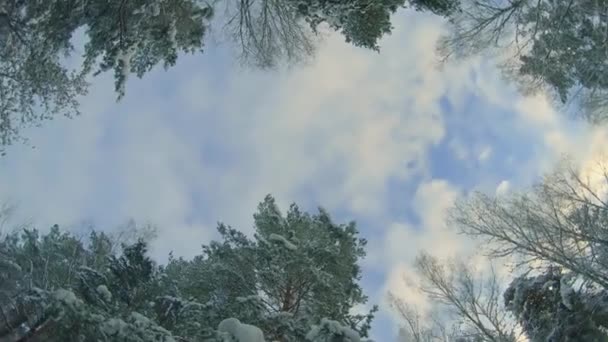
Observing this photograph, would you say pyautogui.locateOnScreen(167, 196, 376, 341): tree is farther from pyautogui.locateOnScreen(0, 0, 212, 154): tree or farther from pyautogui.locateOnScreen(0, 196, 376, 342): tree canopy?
pyautogui.locateOnScreen(0, 0, 212, 154): tree

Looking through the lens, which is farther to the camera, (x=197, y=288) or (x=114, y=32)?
(x=197, y=288)

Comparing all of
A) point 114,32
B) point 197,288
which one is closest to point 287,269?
point 197,288

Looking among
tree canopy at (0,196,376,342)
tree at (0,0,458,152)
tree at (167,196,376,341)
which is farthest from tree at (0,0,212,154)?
tree at (167,196,376,341)

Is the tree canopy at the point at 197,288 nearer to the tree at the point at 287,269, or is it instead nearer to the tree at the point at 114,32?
the tree at the point at 287,269

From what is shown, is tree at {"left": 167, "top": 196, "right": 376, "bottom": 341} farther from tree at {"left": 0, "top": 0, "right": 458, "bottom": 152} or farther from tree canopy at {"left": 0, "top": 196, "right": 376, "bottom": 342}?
tree at {"left": 0, "top": 0, "right": 458, "bottom": 152}

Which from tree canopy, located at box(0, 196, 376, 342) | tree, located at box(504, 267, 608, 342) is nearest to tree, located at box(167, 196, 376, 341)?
tree canopy, located at box(0, 196, 376, 342)

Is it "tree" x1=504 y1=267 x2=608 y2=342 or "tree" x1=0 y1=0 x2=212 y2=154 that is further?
"tree" x1=504 y1=267 x2=608 y2=342

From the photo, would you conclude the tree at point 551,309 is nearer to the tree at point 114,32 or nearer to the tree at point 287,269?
the tree at point 287,269

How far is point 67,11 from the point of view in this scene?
6.50 metres

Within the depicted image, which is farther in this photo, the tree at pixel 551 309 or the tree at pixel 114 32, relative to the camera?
the tree at pixel 551 309

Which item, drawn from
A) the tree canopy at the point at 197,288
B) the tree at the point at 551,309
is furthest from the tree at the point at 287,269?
the tree at the point at 551,309

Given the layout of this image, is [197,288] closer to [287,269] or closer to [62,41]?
[287,269]

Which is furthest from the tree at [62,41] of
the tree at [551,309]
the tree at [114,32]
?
the tree at [551,309]

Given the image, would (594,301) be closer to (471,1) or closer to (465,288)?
(465,288)
